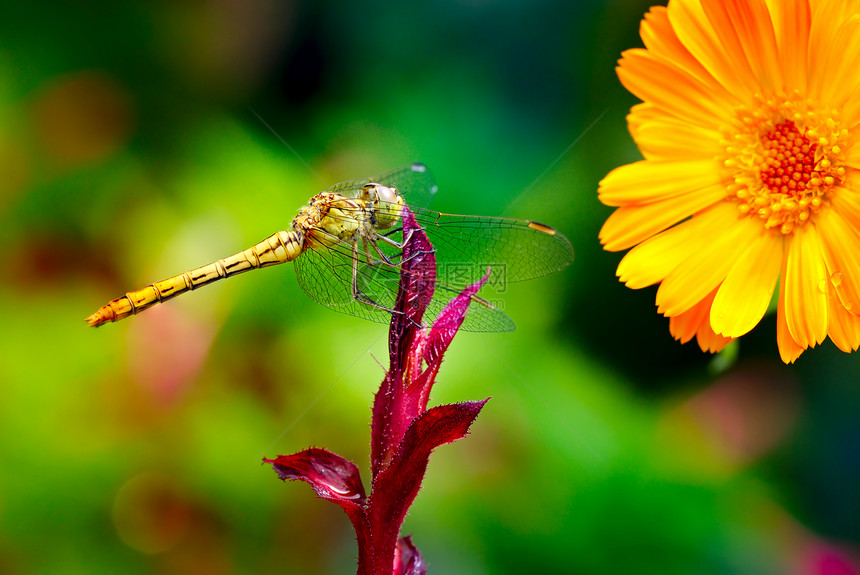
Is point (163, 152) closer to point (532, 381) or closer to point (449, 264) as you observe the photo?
point (449, 264)

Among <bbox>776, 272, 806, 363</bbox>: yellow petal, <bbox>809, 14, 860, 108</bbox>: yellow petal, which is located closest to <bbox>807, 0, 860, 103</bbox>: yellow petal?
<bbox>809, 14, 860, 108</bbox>: yellow petal

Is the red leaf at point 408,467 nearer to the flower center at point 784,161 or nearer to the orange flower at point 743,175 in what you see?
the orange flower at point 743,175

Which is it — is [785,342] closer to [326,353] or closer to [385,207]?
[385,207]

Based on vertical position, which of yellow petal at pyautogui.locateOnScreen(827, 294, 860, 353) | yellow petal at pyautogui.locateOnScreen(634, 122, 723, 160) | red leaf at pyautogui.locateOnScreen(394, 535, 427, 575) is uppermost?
yellow petal at pyautogui.locateOnScreen(634, 122, 723, 160)

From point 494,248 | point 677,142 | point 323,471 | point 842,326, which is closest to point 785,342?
point 842,326

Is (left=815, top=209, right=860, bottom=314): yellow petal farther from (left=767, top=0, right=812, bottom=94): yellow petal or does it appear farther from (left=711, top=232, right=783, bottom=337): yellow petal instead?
(left=767, top=0, right=812, bottom=94): yellow petal

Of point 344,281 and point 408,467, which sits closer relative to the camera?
point 408,467
